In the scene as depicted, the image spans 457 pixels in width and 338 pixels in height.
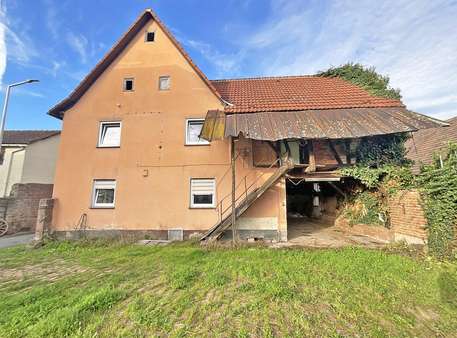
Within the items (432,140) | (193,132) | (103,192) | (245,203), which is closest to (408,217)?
(245,203)

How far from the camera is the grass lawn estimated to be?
3322 mm

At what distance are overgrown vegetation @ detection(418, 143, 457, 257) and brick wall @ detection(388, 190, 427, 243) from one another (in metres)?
0.27

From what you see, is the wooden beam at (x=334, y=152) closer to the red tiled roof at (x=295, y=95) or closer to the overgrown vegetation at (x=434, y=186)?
the overgrown vegetation at (x=434, y=186)

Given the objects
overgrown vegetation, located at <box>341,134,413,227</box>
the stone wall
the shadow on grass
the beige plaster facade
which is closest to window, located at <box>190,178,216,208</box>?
the beige plaster facade

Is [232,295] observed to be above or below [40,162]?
below

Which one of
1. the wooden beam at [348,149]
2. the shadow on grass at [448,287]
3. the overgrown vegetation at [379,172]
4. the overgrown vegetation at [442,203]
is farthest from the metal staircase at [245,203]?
the shadow on grass at [448,287]

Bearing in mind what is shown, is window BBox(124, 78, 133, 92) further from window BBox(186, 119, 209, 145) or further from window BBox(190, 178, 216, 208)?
window BBox(190, 178, 216, 208)

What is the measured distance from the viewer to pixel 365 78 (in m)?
12.2

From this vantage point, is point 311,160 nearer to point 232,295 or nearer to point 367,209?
point 367,209

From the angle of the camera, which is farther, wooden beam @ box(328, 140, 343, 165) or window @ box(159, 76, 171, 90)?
window @ box(159, 76, 171, 90)

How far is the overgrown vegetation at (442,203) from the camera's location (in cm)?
611

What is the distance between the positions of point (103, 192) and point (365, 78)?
1520 cm

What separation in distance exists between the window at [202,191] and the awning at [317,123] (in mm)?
2555

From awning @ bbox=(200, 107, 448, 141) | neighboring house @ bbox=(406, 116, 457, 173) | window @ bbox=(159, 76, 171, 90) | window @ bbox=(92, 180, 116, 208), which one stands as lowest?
window @ bbox=(92, 180, 116, 208)
